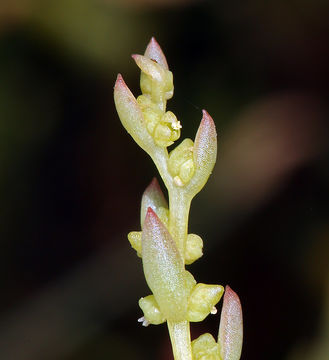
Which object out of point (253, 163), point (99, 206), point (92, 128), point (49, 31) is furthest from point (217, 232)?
point (49, 31)

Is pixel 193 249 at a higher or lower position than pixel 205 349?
higher

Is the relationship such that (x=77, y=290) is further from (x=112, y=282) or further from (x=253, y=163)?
(x=253, y=163)

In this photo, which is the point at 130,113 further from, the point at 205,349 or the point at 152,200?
the point at 205,349

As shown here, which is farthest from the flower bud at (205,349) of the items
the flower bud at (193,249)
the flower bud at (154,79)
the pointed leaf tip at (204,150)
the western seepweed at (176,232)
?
the flower bud at (154,79)

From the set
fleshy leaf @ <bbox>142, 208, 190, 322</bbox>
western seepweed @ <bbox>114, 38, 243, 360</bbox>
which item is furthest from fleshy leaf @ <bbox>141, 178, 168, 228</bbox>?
fleshy leaf @ <bbox>142, 208, 190, 322</bbox>

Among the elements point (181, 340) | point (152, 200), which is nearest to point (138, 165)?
point (152, 200)

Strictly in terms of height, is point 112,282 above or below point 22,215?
below

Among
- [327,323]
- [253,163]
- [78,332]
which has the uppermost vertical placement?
[253,163]
